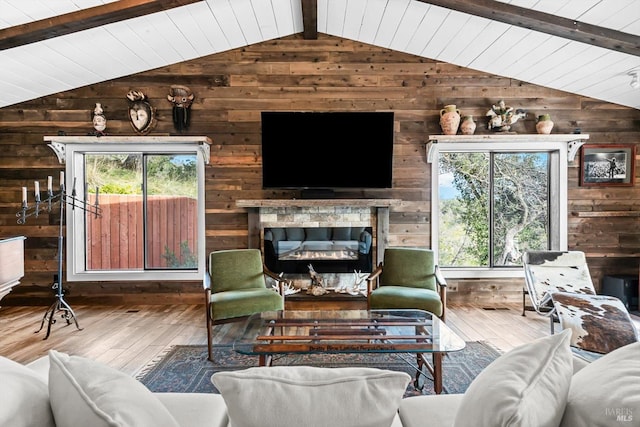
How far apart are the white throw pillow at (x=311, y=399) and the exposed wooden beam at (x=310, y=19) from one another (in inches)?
154

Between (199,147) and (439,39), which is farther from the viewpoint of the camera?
(199,147)

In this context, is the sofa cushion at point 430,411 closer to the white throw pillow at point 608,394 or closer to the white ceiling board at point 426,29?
the white throw pillow at point 608,394

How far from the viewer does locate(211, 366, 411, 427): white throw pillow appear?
90 centimetres

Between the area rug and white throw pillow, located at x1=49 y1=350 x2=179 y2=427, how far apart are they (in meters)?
1.83

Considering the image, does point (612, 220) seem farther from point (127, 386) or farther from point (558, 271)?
point (127, 386)

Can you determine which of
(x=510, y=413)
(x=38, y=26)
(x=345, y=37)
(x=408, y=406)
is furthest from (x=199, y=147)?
(x=510, y=413)

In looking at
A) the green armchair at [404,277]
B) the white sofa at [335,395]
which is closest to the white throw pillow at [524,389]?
the white sofa at [335,395]

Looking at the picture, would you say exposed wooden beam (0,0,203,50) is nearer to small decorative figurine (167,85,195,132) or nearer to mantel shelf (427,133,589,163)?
small decorative figurine (167,85,195,132)

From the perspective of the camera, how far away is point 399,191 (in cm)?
487

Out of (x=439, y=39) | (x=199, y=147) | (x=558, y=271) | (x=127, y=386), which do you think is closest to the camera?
(x=127, y=386)

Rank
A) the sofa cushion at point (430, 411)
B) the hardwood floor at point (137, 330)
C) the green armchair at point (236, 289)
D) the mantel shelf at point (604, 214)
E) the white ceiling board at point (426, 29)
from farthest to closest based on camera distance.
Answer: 1. the mantel shelf at point (604, 214)
2. the white ceiling board at point (426, 29)
3. the hardwood floor at point (137, 330)
4. the green armchair at point (236, 289)
5. the sofa cushion at point (430, 411)

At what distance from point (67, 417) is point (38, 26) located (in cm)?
366

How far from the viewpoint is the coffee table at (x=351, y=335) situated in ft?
7.00

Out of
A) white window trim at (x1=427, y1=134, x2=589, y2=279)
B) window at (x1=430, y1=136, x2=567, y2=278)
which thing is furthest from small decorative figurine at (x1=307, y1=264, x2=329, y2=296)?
window at (x1=430, y1=136, x2=567, y2=278)
